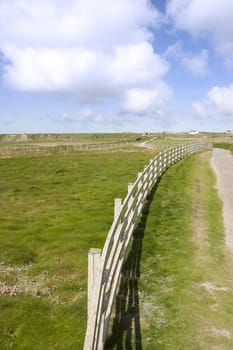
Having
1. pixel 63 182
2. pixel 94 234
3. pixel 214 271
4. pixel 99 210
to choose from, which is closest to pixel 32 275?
pixel 94 234

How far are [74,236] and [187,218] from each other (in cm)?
390

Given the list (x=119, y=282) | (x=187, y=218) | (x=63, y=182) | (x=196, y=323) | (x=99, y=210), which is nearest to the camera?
(x=196, y=323)

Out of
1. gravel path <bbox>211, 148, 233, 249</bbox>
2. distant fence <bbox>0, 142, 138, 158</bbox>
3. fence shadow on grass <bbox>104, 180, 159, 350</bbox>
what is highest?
distant fence <bbox>0, 142, 138, 158</bbox>

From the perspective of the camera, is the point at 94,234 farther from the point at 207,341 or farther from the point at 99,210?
the point at 207,341

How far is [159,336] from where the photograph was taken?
4.43 meters

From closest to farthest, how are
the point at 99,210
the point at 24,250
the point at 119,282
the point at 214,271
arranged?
the point at 119,282 → the point at 214,271 → the point at 24,250 → the point at 99,210

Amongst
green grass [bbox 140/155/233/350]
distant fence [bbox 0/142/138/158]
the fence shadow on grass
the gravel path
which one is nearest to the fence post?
the fence shadow on grass

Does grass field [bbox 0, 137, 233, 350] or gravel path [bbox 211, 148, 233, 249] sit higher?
gravel path [bbox 211, 148, 233, 249]

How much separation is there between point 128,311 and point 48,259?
268 centimetres

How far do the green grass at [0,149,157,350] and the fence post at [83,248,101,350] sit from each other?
973mm

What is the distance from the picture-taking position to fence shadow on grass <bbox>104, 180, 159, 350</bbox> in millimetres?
4289

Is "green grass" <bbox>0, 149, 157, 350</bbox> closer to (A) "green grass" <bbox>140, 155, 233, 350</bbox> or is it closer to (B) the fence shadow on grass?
(B) the fence shadow on grass

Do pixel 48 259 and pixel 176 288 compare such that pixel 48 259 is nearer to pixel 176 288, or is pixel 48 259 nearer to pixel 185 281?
pixel 176 288

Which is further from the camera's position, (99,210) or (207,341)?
(99,210)
